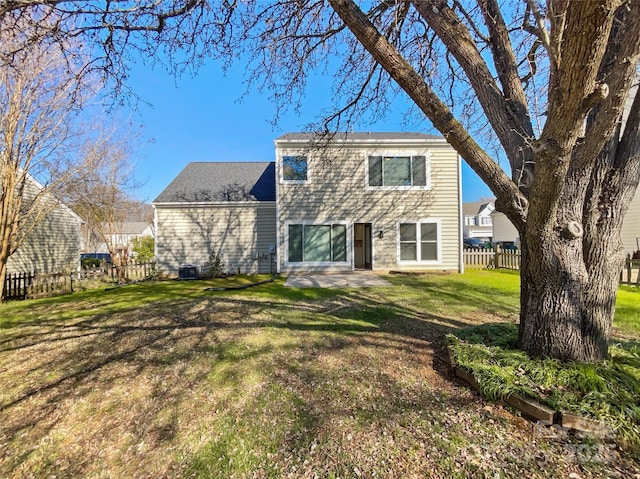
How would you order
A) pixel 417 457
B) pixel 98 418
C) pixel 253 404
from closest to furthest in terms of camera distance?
pixel 417 457 → pixel 98 418 → pixel 253 404

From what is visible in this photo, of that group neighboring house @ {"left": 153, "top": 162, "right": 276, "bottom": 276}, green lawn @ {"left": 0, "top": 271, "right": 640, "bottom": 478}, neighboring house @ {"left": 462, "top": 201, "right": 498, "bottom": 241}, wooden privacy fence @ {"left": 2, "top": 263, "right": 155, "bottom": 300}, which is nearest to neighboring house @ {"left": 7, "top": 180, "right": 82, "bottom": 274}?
Answer: wooden privacy fence @ {"left": 2, "top": 263, "right": 155, "bottom": 300}

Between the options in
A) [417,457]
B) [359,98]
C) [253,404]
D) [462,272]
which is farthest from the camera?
[462,272]

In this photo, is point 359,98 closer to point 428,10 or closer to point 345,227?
point 428,10

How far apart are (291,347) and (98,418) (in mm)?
2186

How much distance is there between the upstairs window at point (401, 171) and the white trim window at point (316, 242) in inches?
98.2

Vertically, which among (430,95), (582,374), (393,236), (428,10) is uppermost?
(428,10)

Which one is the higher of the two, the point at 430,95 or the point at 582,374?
the point at 430,95

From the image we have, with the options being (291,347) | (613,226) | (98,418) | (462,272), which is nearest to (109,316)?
(98,418)

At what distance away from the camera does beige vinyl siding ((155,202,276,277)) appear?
12461 mm

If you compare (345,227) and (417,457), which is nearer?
(417,457)

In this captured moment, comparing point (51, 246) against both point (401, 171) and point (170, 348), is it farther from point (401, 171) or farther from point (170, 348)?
point (401, 171)

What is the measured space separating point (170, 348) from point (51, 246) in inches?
590

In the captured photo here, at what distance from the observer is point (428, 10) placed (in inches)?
128

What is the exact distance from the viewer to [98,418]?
2.56 m
